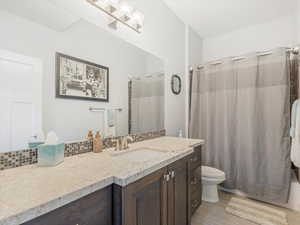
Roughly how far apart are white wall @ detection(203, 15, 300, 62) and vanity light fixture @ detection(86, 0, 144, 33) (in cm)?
175

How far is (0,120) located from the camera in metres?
0.86

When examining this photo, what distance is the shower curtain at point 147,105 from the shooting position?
1.74 meters

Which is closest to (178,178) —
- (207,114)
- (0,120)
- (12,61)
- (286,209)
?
(0,120)

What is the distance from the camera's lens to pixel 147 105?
1934 millimetres

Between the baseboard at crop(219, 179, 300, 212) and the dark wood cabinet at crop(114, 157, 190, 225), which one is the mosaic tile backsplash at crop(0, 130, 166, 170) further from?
the baseboard at crop(219, 179, 300, 212)

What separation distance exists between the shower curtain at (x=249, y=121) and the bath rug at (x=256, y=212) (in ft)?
0.50

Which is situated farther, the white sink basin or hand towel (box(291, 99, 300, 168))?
hand towel (box(291, 99, 300, 168))

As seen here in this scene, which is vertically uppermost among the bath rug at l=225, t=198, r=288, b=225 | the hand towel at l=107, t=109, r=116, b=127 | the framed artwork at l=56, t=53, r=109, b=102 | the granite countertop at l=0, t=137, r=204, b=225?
→ the framed artwork at l=56, t=53, r=109, b=102

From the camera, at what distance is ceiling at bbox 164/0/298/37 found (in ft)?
6.84

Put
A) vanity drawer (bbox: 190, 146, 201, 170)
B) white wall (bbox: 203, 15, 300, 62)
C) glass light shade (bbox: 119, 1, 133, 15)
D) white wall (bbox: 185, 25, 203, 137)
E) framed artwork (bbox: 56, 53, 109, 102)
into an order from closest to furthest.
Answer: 1. framed artwork (bbox: 56, 53, 109, 102)
2. glass light shade (bbox: 119, 1, 133, 15)
3. vanity drawer (bbox: 190, 146, 201, 170)
4. white wall (bbox: 203, 15, 300, 62)
5. white wall (bbox: 185, 25, 203, 137)

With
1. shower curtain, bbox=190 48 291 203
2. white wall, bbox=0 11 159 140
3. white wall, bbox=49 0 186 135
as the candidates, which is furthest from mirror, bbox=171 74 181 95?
white wall, bbox=0 11 159 140

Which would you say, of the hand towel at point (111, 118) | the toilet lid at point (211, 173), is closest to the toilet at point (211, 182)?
the toilet lid at point (211, 173)

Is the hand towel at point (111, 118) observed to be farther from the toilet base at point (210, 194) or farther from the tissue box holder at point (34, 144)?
the toilet base at point (210, 194)

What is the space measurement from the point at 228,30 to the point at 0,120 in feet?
10.4
